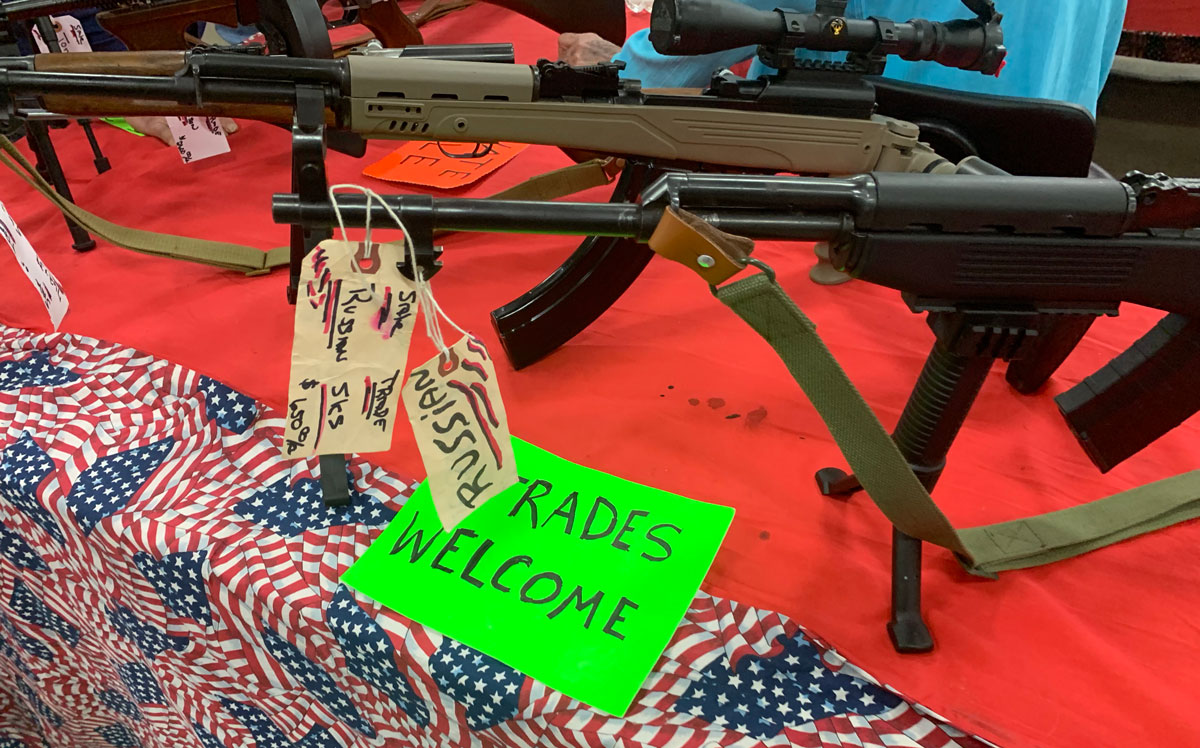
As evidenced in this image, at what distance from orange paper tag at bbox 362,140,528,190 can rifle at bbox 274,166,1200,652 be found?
0.74 metres

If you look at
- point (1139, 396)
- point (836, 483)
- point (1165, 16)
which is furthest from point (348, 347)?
point (1165, 16)

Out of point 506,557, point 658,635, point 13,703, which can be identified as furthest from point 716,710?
point 13,703

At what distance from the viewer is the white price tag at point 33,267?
70 cm

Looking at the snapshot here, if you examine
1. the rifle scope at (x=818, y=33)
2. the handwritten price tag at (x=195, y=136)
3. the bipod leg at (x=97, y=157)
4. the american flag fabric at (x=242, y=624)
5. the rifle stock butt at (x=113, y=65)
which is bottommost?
the american flag fabric at (x=242, y=624)

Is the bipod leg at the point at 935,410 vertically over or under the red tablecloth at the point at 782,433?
over

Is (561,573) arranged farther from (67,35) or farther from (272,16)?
(67,35)

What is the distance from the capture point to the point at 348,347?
46 centimetres

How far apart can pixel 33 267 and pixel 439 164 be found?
0.56 m

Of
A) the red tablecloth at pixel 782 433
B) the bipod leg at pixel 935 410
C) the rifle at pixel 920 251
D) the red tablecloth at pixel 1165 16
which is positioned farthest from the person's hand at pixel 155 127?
the red tablecloth at pixel 1165 16

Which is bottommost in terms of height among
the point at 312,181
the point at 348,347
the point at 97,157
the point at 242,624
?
the point at 242,624

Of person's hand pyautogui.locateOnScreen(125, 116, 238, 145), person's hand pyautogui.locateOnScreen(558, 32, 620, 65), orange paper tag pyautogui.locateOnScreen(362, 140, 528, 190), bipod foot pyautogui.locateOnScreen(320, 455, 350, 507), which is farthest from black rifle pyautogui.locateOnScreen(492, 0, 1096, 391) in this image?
person's hand pyautogui.locateOnScreen(125, 116, 238, 145)

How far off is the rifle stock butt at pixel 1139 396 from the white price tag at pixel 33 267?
963 mm

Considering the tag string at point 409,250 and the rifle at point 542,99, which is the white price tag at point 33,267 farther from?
the tag string at point 409,250

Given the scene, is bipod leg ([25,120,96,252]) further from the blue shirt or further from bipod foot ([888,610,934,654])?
bipod foot ([888,610,934,654])
